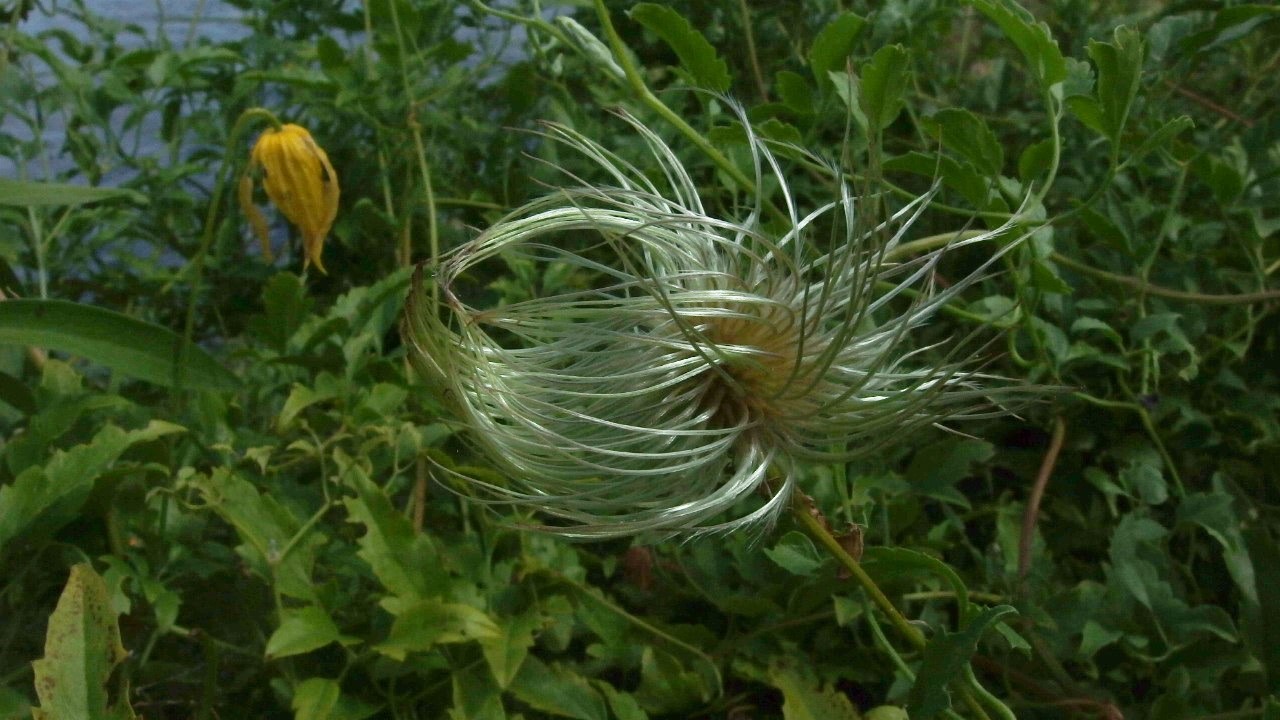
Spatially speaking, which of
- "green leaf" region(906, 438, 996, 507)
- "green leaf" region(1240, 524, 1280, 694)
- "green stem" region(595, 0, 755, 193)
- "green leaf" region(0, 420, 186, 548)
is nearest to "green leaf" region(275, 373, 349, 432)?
"green leaf" region(0, 420, 186, 548)

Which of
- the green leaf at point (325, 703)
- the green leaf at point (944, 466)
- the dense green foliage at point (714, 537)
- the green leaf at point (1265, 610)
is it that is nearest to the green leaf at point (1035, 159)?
the dense green foliage at point (714, 537)

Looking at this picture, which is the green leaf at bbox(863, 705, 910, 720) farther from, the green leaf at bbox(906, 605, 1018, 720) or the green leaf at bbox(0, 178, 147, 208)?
the green leaf at bbox(0, 178, 147, 208)

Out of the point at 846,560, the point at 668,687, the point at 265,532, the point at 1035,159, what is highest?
the point at 1035,159

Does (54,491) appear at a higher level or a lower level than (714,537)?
higher

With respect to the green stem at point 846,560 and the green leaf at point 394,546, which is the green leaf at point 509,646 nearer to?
the green leaf at point 394,546

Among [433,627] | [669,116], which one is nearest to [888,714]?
[433,627]

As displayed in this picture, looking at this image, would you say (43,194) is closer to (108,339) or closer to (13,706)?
(108,339)
